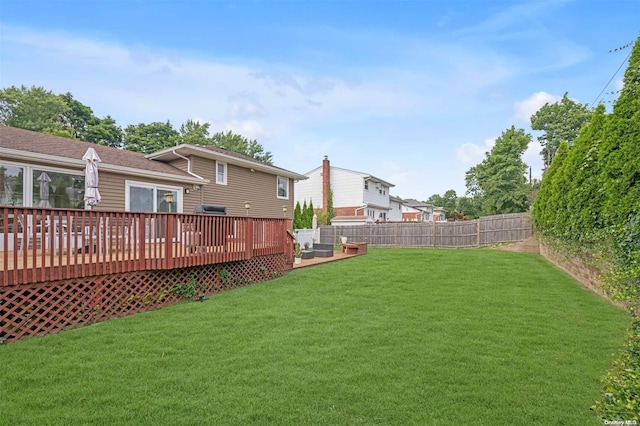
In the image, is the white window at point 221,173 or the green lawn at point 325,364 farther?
the white window at point 221,173

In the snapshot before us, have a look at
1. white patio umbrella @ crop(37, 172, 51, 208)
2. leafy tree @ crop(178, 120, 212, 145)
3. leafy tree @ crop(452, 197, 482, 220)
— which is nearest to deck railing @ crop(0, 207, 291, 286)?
white patio umbrella @ crop(37, 172, 51, 208)

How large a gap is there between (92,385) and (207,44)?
A: 12.0 m

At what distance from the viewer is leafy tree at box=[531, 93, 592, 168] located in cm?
3144

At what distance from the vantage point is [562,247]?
9.59m

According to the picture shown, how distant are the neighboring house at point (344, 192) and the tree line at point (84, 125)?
11.5 meters

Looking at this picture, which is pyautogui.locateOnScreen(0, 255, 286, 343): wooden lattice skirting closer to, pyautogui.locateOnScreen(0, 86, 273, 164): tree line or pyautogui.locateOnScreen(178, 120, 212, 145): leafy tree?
pyautogui.locateOnScreen(0, 86, 273, 164): tree line

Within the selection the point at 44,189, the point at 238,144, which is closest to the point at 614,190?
the point at 44,189

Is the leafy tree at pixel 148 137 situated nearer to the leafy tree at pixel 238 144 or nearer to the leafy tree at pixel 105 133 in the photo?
the leafy tree at pixel 105 133

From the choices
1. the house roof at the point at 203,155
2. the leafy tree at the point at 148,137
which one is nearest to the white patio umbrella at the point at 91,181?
the house roof at the point at 203,155

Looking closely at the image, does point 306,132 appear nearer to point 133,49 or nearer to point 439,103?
point 439,103

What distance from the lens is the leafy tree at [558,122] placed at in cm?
3144

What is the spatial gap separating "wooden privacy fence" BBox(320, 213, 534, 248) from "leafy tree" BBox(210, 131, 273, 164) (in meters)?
21.7

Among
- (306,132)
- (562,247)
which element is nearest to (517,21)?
(562,247)

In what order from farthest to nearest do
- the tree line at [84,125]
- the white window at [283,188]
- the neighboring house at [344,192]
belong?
the neighboring house at [344,192] < the tree line at [84,125] < the white window at [283,188]
